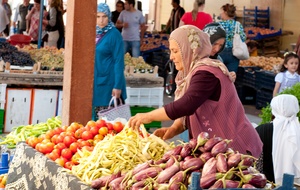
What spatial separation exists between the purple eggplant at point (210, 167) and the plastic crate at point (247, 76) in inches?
401

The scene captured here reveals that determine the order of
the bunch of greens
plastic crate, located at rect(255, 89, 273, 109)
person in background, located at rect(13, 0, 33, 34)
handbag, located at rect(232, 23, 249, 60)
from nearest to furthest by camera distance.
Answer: the bunch of greens → handbag, located at rect(232, 23, 249, 60) → plastic crate, located at rect(255, 89, 273, 109) → person in background, located at rect(13, 0, 33, 34)

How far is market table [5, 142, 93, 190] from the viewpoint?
4680mm

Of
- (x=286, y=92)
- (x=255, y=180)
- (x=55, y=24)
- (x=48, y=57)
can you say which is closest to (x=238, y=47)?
(x=286, y=92)

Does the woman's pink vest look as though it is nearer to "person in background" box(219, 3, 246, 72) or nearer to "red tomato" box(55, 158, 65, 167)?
"red tomato" box(55, 158, 65, 167)

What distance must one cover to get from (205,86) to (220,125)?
1.09 feet

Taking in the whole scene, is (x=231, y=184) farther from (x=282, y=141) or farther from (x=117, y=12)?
(x=117, y=12)

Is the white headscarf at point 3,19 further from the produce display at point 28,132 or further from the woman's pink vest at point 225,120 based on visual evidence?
the woman's pink vest at point 225,120

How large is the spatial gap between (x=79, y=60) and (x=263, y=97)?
292 inches

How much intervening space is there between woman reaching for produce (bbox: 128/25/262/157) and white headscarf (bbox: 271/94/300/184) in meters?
1.20

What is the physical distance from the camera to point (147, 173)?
402 cm

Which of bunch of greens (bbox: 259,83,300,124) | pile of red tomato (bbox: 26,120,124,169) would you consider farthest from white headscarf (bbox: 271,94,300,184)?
pile of red tomato (bbox: 26,120,124,169)

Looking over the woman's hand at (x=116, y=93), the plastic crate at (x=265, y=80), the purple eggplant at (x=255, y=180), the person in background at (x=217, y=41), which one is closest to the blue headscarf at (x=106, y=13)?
the woman's hand at (x=116, y=93)

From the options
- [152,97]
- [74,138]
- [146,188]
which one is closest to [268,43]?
[152,97]

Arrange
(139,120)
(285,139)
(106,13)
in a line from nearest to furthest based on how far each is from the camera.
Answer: (139,120), (285,139), (106,13)
